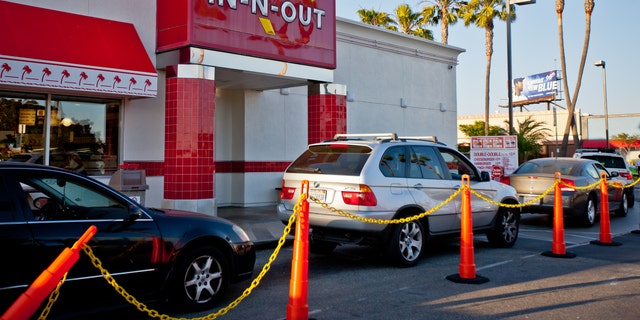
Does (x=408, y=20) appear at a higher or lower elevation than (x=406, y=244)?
higher

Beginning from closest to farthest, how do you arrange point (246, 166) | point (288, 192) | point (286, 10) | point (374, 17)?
point (288, 192), point (286, 10), point (246, 166), point (374, 17)

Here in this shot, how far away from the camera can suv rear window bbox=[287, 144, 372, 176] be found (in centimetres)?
774

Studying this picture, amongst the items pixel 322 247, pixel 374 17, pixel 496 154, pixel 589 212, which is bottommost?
pixel 322 247

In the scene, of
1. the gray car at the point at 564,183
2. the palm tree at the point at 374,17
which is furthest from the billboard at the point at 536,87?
the gray car at the point at 564,183

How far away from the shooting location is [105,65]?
10.3m

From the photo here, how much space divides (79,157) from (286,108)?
629cm

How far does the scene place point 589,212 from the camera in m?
12.9

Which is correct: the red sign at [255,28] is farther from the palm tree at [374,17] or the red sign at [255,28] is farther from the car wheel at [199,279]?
the palm tree at [374,17]

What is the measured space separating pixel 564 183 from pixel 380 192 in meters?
5.98

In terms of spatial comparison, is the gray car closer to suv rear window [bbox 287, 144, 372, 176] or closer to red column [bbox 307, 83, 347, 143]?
red column [bbox 307, 83, 347, 143]

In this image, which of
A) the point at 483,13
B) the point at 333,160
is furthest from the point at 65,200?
the point at 483,13

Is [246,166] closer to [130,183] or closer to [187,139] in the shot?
[187,139]

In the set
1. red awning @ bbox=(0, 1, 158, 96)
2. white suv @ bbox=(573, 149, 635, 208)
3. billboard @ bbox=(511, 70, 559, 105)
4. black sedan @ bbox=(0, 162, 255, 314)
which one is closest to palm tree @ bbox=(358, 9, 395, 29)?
white suv @ bbox=(573, 149, 635, 208)

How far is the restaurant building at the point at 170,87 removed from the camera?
399 inches
